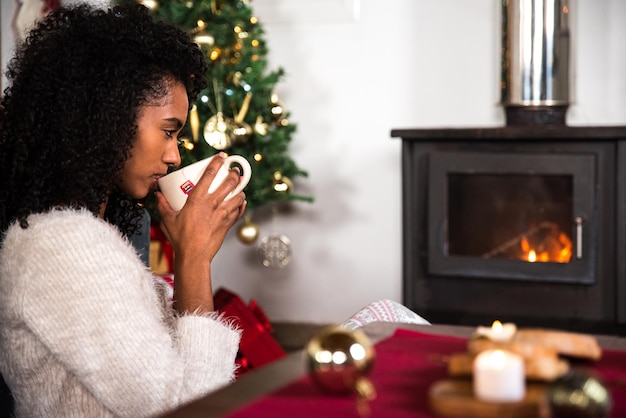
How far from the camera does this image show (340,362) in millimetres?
801

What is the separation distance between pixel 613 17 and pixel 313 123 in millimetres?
1122

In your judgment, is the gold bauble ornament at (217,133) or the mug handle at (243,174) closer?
the mug handle at (243,174)

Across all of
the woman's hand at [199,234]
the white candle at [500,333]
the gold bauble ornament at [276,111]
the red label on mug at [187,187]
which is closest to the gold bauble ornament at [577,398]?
the white candle at [500,333]

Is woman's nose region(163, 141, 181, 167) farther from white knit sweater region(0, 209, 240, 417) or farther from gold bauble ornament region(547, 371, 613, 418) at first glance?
gold bauble ornament region(547, 371, 613, 418)

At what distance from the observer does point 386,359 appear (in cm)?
96

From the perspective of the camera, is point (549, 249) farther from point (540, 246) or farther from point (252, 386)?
point (252, 386)

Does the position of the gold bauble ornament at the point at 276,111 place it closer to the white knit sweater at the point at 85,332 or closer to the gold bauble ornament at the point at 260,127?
the gold bauble ornament at the point at 260,127

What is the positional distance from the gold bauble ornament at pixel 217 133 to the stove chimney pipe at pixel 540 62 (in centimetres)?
93

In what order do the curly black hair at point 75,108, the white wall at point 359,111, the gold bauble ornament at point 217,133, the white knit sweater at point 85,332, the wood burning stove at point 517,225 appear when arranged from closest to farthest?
the white knit sweater at point 85,332 → the curly black hair at point 75,108 → the wood burning stove at point 517,225 → the gold bauble ornament at point 217,133 → the white wall at point 359,111

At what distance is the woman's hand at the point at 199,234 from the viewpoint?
144 cm

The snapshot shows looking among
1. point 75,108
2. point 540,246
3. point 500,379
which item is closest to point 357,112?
point 540,246

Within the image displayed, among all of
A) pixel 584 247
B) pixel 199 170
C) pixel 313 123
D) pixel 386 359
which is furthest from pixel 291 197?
pixel 386 359

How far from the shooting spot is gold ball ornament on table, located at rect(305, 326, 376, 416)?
802mm

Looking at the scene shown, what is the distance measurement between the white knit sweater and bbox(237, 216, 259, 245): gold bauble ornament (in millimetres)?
2140
